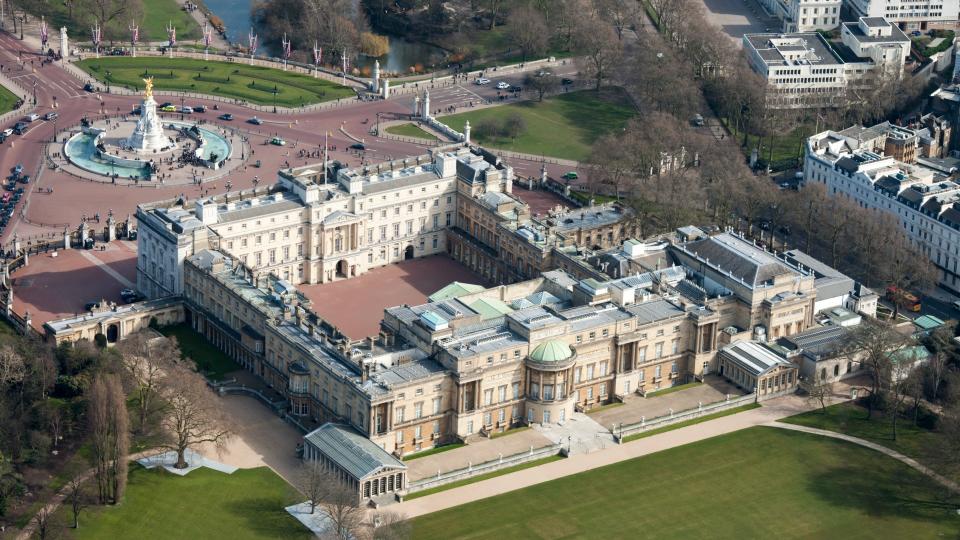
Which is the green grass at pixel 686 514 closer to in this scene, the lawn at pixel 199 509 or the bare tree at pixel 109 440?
the lawn at pixel 199 509

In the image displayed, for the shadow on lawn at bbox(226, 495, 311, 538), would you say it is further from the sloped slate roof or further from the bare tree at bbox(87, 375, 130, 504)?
the bare tree at bbox(87, 375, 130, 504)

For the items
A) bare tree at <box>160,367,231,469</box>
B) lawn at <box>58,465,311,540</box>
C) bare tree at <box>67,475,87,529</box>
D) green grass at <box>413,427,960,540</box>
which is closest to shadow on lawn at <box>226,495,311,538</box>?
lawn at <box>58,465,311,540</box>

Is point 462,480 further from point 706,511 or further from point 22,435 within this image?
point 22,435

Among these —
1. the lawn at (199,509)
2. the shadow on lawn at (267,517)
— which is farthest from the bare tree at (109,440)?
the shadow on lawn at (267,517)

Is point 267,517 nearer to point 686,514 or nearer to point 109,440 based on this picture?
point 109,440

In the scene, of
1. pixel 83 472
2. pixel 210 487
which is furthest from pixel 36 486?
pixel 210 487

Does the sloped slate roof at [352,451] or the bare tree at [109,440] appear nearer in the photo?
the bare tree at [109,440]
